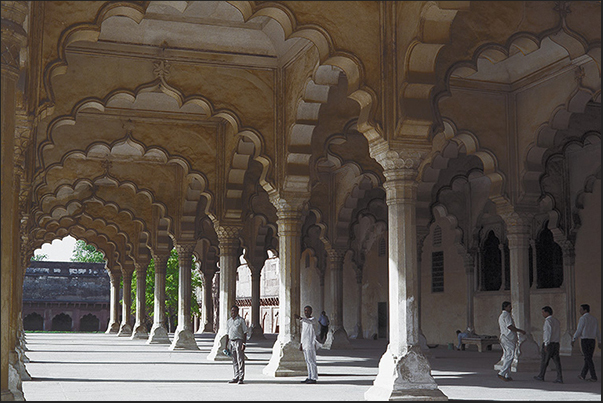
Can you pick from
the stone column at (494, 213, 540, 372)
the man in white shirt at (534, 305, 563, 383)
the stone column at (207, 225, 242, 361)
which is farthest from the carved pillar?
the man in white shirt at (534, 305, 563, 383)

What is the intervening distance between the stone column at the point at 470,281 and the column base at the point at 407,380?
15.0m

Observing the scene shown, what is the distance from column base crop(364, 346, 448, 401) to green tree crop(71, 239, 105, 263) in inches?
2604

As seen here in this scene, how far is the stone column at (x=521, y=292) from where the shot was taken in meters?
14.5

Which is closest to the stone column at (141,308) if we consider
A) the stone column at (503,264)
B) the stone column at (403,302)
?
the stone column at (503,264)

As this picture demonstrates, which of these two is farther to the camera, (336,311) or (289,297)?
(336,311)

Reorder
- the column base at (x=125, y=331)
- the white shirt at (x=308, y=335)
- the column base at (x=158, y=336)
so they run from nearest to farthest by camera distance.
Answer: the white shirt at (x=308, y=335)
the column base at (x=158, y=336)
the column base at (x=125, y=331)

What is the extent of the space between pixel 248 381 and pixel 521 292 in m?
5.57

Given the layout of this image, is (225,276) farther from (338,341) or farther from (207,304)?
(207,304)

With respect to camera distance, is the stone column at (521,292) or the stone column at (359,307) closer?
the stone column at (521,292)

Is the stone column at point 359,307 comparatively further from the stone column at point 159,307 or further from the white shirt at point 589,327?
the white shirt at point 589,327

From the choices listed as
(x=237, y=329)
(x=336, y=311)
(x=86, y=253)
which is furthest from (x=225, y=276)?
(x=86, y=253)

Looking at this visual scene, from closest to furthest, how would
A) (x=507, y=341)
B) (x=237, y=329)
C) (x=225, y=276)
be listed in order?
1. (x=237, y=329)
2. (x=507, y=341)
3. (x=225, y=276)

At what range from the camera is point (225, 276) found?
1758 cm

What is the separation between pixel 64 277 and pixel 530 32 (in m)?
58.5
